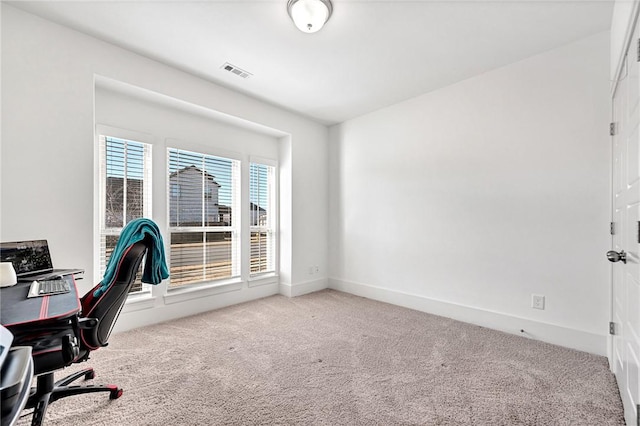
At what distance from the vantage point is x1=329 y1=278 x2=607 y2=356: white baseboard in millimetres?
2479

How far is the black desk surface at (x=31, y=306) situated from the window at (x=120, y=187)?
133 centimetres

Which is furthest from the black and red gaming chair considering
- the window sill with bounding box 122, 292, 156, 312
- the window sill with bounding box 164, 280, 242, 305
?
the window sill with bounding box 164, 280, 242, 305

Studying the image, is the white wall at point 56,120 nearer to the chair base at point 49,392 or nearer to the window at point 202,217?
the window at point 202,217

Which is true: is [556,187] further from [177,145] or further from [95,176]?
[95,176]

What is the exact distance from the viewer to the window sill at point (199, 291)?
329cm

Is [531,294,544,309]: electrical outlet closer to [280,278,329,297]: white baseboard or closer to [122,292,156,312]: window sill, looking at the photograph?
[280,278,329,297]: white baseboard

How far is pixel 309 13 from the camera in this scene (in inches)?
83.2

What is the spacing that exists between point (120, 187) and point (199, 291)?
4.84 ft

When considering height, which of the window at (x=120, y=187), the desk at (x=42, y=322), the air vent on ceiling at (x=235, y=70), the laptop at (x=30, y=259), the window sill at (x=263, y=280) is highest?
the air vent on ceiling at (x=235, y=70)

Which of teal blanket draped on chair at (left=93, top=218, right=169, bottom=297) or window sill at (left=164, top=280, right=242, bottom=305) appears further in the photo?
window sill at (left=164, top=280, right=242, bottom=305)

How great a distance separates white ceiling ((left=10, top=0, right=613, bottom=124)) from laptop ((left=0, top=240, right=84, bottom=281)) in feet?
6.04

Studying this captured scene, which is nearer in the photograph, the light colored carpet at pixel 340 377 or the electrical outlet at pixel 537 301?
the light colored carpet at pixel 340 377

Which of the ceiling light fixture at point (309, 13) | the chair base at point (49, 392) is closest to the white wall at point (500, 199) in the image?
the ceiling light fixture at point (309, 13)

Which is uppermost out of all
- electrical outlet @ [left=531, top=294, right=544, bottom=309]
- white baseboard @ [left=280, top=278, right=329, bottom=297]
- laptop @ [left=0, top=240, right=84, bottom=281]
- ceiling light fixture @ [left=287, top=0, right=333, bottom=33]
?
ceiling light fixture @ [left=287, top=0, right=333, bottom=33]
